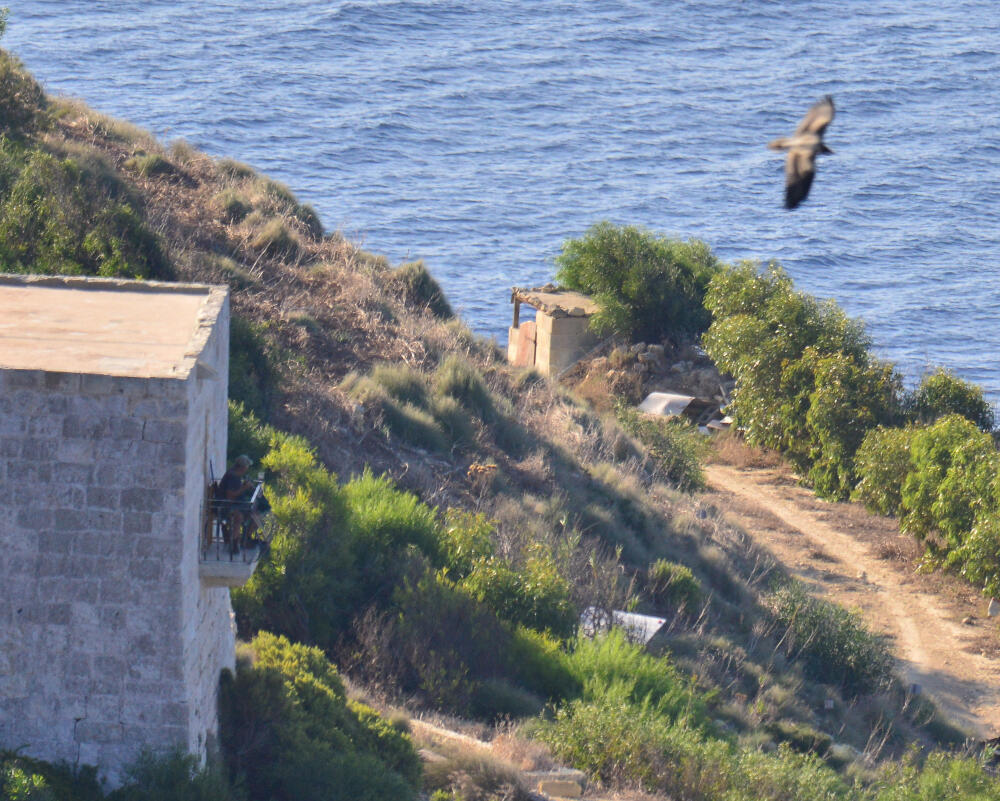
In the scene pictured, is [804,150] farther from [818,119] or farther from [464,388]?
[464,388]

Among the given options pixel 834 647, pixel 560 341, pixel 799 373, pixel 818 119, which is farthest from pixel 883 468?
pixel 818 119

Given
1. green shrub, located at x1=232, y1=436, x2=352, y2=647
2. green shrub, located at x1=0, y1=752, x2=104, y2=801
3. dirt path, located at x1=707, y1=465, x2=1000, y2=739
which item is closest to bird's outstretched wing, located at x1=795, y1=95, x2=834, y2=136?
green shrub, located at x1=0, y1=752, x2=104, y2=801

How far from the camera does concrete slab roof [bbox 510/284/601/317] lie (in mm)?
32312

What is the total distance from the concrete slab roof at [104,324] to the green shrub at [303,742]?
2.71 metres

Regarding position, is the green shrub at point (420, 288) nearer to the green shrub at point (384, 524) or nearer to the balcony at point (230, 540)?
the green shrub at point (384, 524)

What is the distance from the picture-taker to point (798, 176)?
Answer: 8.93 m

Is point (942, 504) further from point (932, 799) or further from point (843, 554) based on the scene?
point (932, 799)

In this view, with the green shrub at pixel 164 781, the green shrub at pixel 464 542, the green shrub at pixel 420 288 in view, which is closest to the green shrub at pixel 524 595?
the green shrub at pixel 464 542

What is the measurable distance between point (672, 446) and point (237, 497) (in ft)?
54.8

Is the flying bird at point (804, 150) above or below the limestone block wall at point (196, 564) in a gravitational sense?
above

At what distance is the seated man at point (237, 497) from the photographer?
8797 mm

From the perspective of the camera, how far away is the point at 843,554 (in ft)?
76.5

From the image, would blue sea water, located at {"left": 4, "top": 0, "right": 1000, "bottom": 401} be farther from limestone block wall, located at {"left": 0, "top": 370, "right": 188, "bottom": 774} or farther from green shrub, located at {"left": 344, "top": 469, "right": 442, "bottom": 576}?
limestone block wall, located at {"left": 0, "top": 370, "right": 188, "bottom": 774}

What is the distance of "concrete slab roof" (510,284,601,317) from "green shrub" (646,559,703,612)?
15.1m
